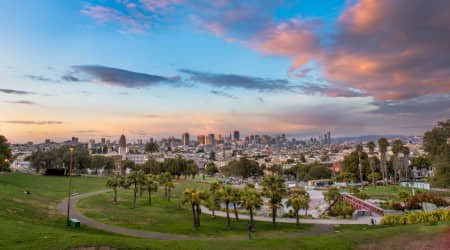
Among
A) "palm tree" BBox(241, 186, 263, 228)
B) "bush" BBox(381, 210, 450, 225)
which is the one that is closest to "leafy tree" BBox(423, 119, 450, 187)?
"bush" BBox(381, 210, 450, 225)

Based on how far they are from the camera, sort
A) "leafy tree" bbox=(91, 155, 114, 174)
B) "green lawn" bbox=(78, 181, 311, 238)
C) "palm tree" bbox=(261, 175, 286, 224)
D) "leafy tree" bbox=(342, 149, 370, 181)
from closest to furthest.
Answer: "green lawn" bbox=(78, 181, 311, 238) < "palm tree" bbox=(261, 175, 286, 224) < "leafy tree" bbox=(342, 149, 370, 181) < "leafy tree" bbox=(91, 155, 114, 174)

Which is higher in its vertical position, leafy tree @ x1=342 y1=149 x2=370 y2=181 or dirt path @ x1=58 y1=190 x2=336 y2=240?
leafy tree @ x1=342 y1=149 x2=370 y2=181

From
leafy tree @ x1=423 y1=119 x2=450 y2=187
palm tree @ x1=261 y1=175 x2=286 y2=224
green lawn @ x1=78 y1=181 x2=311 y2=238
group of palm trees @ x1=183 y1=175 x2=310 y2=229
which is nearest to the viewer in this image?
green lawn @ x1=78 y1=181 x2=311 y2=238

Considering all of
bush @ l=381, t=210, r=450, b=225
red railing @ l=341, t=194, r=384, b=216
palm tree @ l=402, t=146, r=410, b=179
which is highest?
palm tree @ l=402, t=146, r=410, b=179

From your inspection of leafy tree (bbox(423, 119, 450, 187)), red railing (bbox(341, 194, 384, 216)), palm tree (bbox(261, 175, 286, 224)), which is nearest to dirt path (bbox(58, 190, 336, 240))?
palm tree (bbox(261, 175, 286, 224))

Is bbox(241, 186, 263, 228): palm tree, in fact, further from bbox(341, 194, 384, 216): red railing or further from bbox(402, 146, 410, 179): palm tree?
bbox(402, 146, 410, 179): palm tree

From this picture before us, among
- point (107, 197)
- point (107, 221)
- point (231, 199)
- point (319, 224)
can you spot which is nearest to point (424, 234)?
point (319, 224)

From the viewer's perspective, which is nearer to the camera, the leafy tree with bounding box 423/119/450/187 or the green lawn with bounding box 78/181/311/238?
the green lawn with bounding box 78/181/311/238

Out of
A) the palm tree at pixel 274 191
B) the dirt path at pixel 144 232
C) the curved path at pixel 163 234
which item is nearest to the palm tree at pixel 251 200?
the palm tree at pixel 274 191

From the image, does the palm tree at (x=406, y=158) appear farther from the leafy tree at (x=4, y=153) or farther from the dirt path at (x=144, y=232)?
the leafy tree at (x=4, y=153)
